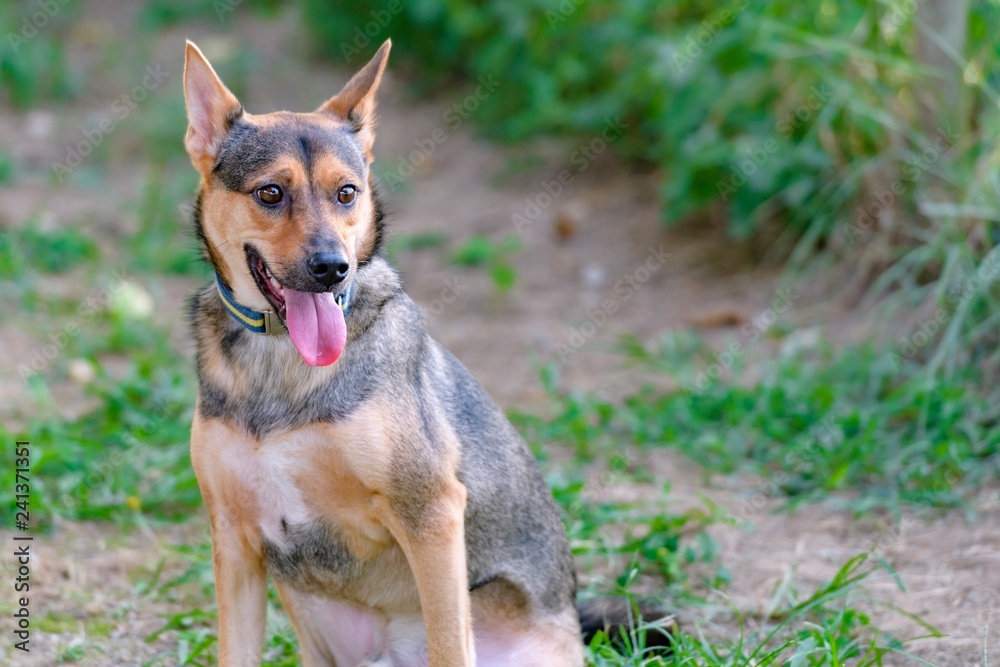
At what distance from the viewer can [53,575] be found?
4.09 m

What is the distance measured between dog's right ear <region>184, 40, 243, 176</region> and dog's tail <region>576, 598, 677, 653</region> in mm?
1931

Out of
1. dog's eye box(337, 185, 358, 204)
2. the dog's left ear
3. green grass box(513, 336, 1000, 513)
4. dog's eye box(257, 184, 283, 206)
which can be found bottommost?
green grass box(513, 336, 1000, 513)

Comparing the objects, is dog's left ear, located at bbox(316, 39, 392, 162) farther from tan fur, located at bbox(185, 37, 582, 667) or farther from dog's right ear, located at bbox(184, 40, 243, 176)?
dog's right ear, located at bbox(184, 40, 243, 176)

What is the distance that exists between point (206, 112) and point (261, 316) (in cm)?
63

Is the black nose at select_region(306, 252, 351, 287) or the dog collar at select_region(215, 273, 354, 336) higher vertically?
the black nose at select_region(306, 252, 351, 287)

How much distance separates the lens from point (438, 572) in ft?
9.38

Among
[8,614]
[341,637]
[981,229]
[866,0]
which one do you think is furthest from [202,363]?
[866,0]

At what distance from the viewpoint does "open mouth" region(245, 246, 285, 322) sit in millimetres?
2969

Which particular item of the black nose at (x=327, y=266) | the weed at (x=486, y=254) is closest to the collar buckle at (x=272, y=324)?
the black nose at (x=327, y=266)

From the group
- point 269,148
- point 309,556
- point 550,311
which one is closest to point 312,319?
point 269,148

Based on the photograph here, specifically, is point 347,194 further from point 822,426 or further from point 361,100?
point 822,426

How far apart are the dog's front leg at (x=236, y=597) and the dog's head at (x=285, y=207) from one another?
0.62 metres

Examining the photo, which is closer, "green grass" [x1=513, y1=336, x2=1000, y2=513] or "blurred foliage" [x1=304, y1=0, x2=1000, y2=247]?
"green grass" [x1=513, y1=336, x2=1000, y2=513]

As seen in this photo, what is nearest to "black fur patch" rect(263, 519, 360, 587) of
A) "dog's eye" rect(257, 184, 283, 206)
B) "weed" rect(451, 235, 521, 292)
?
"dog's eye" rect(257, 184, 283, 206)
